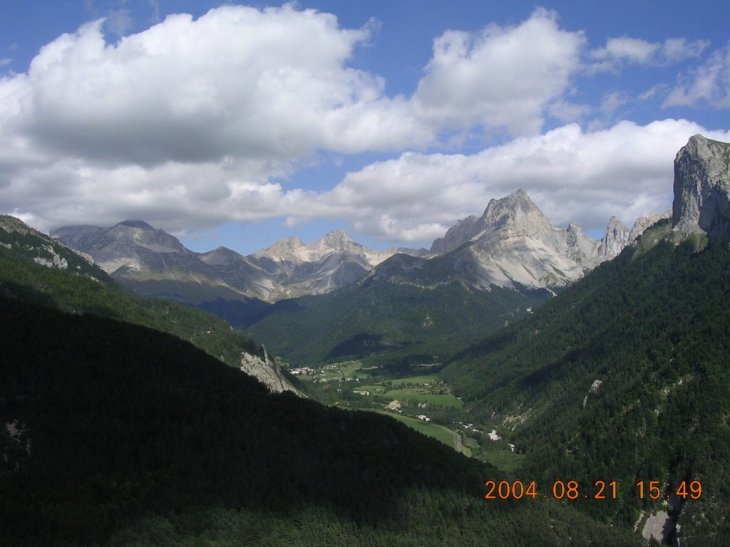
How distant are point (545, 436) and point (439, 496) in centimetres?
9490

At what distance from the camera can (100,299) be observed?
567 feet

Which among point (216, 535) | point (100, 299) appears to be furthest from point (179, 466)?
point (100, 299)

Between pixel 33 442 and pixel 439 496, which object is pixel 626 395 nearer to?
pixel 439 496
